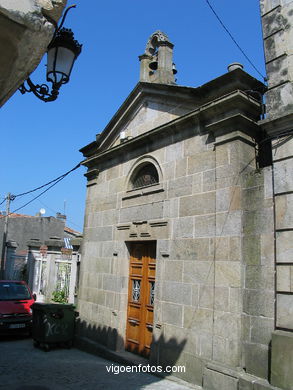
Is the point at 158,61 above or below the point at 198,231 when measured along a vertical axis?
above

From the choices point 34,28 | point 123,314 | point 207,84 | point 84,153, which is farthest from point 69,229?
point 34,28

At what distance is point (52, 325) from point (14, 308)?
2273 millimetres

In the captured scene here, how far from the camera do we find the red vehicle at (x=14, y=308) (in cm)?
942

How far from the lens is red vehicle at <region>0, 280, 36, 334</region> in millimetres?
9422

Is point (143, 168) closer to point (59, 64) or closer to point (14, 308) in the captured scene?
point (59, 64)

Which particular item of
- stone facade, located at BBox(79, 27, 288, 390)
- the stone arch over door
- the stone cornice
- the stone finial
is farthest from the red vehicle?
the stone finial

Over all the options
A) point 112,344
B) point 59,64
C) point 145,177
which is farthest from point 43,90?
point 112,344

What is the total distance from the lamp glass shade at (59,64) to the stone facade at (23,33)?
2.05 meters

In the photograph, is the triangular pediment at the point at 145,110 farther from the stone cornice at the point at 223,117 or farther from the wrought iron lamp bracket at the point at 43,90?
the wrought iron lamp bracket at the point at 43,90

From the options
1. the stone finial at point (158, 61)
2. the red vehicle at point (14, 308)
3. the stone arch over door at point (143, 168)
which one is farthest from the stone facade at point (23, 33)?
the red vehicle at point (14, 308)

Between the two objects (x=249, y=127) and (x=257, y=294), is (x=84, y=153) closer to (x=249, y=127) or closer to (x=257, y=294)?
(x=249, y=127)

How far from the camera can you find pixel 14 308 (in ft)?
32.6

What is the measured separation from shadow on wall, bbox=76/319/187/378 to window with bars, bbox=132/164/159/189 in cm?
322

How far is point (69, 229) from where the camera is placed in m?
28.2
